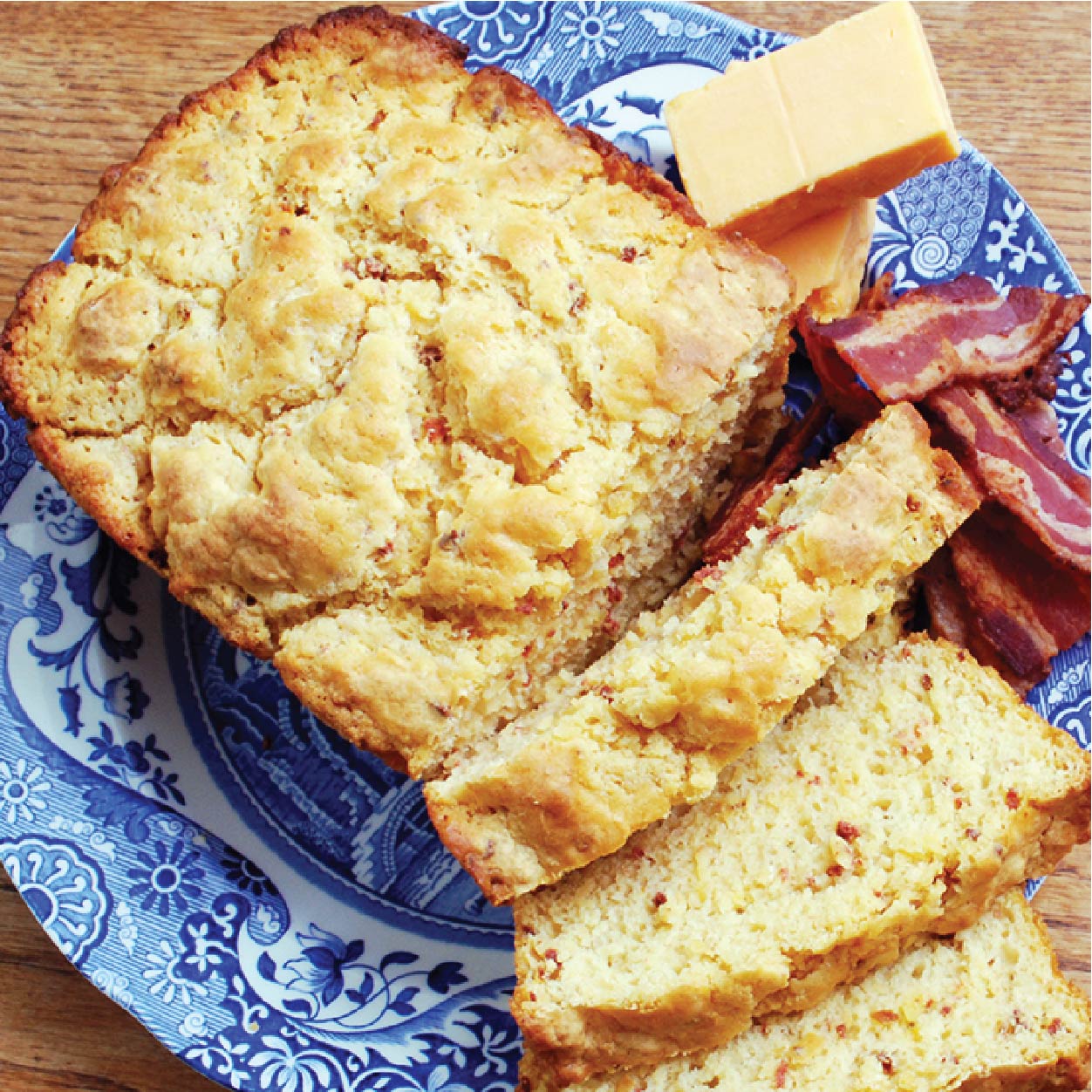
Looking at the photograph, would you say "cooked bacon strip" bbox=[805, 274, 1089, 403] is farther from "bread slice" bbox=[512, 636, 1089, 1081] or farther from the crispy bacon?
"bread slice" bbox=[512, 636, 1089, 1081]

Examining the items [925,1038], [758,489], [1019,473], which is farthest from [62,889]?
[1019,473]

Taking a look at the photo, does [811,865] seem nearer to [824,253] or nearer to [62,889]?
[824,253]

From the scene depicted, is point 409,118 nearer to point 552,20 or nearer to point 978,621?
point 552,20

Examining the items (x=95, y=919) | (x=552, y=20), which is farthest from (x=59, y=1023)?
(x=552, y=20)

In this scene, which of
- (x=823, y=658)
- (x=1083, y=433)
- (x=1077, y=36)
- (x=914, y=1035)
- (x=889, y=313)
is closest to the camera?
(x=823, y=658)

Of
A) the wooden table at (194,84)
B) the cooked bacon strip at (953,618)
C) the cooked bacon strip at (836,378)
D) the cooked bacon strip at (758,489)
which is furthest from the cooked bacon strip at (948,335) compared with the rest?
the wooden table at (194,84)

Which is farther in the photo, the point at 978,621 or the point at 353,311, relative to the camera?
the point at 978,621

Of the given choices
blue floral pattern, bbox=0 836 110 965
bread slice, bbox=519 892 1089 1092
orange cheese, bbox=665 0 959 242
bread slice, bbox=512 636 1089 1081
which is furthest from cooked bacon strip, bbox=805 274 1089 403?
blue floral pattern, bbox=0 836 110 965
